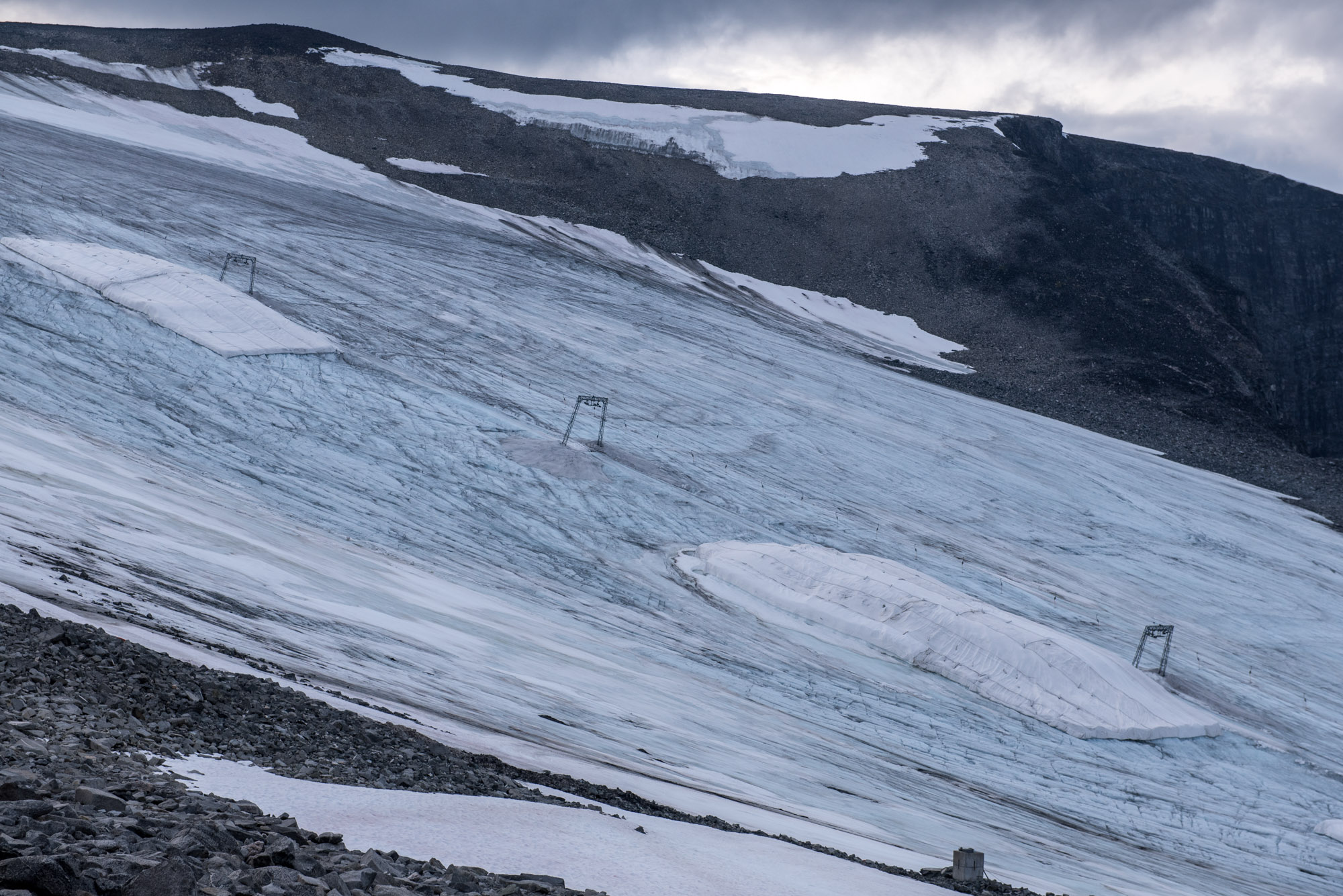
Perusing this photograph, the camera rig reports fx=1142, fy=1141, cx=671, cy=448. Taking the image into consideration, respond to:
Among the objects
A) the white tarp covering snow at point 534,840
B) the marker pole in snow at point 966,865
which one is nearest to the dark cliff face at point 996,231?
the marker pole in snow at point 966,865

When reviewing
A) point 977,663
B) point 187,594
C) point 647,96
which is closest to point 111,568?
point 187,594

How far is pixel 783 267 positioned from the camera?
4922cm

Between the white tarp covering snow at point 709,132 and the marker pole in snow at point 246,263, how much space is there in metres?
27.2

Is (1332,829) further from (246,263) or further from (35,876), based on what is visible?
(246,263)

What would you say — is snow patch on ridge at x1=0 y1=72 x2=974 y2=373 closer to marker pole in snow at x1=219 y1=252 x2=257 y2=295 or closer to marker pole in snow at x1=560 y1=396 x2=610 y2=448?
marker pole in snow at x1=219 y1=252 x2=257 y2=295

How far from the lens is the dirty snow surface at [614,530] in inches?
472

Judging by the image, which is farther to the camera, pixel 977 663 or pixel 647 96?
pixel 647 96

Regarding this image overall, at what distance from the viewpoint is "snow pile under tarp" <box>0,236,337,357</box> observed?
23312 millimetres

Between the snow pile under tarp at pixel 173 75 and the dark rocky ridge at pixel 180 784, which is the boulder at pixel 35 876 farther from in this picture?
the snow pile under tarp at pixel 173 75

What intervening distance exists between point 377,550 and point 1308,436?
52.3 meters

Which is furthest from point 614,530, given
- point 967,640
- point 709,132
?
point 709,132

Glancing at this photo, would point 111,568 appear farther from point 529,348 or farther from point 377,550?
point 529,348

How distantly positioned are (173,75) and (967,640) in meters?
41.8

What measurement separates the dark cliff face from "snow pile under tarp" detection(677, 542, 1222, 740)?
68.1ft
